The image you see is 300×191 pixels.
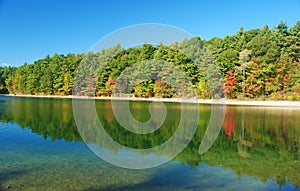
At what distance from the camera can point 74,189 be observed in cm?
568

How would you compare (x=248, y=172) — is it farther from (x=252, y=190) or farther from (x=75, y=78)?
(x=75, y=78)

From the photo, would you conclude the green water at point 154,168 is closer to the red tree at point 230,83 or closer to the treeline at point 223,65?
the treeline at point 223,65

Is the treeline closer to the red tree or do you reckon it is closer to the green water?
the red tree

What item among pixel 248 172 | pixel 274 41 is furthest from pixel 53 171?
pixel 274 41

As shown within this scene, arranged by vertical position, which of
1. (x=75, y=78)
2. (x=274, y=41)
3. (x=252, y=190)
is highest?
(x=274, y=41)

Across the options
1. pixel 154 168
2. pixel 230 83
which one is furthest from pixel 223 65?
pixel 154 168

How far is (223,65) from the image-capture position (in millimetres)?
35938

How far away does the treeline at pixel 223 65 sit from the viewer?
32.7 m

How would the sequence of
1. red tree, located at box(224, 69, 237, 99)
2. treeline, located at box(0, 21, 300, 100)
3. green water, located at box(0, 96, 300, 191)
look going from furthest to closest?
red tree, located at box(224, 69, 237, 99), treeline, located at box(0, 21, 300, 100), green water, located at box(0, 96, 300, 191)

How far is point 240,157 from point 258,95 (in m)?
28.1

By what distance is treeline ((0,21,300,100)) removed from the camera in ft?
107

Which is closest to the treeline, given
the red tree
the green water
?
the red tree

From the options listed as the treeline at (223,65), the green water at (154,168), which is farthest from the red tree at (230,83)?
the green water at (154,168)

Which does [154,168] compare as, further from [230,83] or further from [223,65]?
[223,65]
